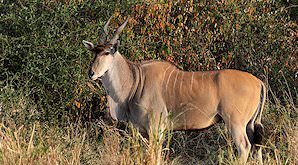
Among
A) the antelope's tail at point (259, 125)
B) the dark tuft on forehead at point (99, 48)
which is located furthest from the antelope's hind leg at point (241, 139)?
the dark tuft on forehead at point (99, 48)

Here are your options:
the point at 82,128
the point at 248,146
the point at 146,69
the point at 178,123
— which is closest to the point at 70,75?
the point at 82,128

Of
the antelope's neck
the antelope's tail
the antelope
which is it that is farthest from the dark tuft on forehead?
the antelope's tail

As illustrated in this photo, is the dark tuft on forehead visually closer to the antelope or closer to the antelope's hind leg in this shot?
the antelope

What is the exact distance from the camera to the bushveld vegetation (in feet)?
21.6

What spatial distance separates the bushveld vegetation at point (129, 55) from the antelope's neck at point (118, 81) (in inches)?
13.8

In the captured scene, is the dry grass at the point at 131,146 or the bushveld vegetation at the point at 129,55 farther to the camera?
the bushveld vegetation at the point at 129,55

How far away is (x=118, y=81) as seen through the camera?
6.27 m

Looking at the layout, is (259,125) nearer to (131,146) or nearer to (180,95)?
(180,95)

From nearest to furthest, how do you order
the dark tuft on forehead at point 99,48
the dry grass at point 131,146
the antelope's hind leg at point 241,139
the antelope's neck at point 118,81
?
the dry grass at point 131,146
the antelope's hind leg at point 241,139
the dark tuft on forehead at point 99,48
the antelope's neck at point 118,81

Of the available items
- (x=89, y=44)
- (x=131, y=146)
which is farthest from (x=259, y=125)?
(x=89, y=44)

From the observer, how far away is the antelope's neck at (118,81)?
6195mm

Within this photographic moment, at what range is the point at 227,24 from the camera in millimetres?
7383

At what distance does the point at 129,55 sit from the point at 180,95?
1.24 meters

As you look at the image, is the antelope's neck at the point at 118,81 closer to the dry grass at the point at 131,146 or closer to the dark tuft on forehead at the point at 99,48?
the dark tuft on forehead at the point at 99,48
